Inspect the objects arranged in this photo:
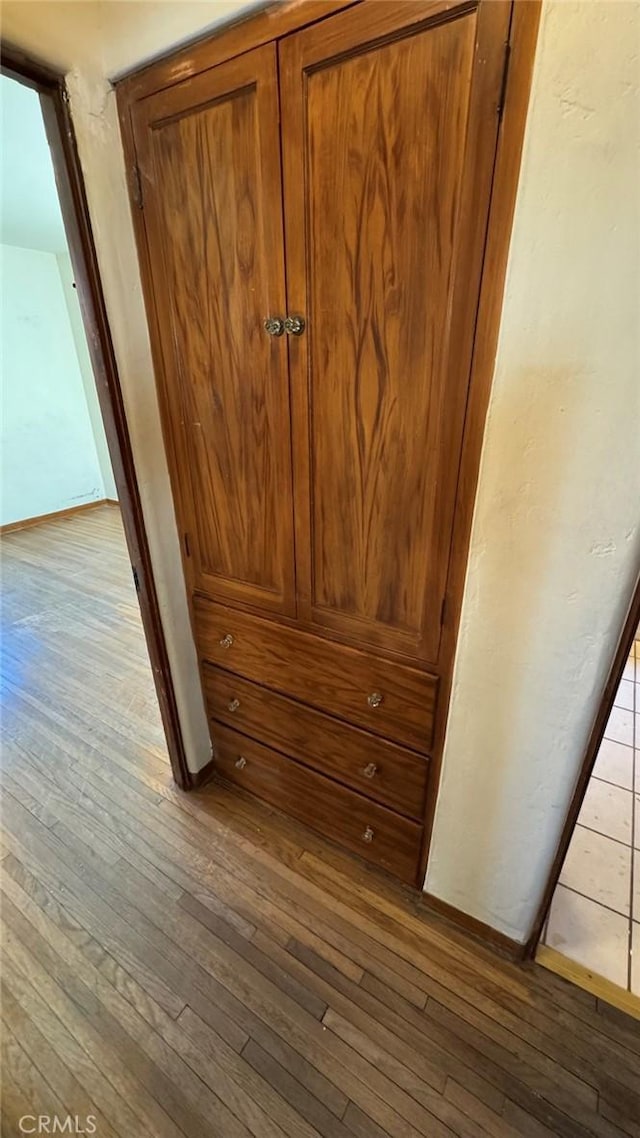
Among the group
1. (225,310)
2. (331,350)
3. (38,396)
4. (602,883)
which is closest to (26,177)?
(38,396)

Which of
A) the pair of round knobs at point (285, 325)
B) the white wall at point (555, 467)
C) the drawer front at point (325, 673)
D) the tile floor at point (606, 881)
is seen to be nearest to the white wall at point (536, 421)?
the white wall at point (555, 467)

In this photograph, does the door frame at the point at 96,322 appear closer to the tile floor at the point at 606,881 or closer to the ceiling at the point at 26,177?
the ceiling at the point at 26,177

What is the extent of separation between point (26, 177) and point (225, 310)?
2640 millimetres

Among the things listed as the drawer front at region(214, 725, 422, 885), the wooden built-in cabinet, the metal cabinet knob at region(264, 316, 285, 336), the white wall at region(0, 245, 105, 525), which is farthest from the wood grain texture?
the white wall at region(0, 245, 105, 525)

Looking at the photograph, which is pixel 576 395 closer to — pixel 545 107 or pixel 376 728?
pixel 545 107

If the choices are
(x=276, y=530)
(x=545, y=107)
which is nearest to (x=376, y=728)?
(x=276, y=530)

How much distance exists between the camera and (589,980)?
3.90 feet

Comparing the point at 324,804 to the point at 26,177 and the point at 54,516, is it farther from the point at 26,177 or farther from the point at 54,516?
the point at 54,516

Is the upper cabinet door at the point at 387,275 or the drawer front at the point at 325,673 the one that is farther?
the drawer front at the point at 325,673

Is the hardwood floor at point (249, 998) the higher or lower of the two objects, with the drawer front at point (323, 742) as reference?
lower

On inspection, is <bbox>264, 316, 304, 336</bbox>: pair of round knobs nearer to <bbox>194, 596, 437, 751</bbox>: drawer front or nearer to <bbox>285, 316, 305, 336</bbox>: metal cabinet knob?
<bbox>285, 316, 305, 336</bbox>: metal cabinet knob

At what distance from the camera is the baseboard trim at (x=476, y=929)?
1235 mm

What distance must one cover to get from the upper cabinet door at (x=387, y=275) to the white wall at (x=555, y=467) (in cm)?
8

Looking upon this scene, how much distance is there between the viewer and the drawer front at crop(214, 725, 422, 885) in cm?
135
